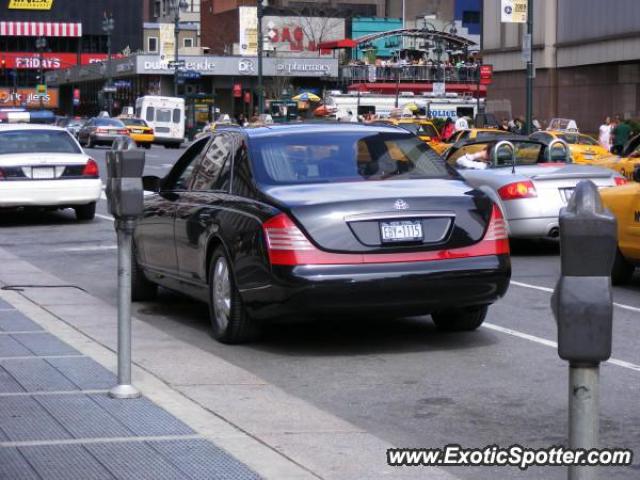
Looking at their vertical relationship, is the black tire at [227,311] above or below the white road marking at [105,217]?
above

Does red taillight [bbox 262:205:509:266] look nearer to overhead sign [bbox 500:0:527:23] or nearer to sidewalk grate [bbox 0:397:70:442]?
sidewalk grate [bbox 0:397:70:442]

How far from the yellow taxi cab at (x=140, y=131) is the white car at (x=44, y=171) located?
132ft

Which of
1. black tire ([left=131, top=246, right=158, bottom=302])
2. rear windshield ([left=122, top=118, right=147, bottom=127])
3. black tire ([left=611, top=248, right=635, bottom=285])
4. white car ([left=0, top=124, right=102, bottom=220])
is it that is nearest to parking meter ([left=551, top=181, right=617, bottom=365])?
black tire ([left=131, top=246, right=158, bottom=302])

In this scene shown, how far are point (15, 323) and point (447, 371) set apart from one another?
3545 mm

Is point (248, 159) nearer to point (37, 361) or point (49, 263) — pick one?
point (37, 361)

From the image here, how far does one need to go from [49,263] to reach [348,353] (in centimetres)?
696

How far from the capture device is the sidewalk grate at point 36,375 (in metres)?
7.81

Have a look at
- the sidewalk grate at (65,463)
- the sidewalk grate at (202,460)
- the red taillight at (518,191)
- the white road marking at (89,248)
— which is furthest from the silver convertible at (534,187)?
the sidewalk grate at (65,463)

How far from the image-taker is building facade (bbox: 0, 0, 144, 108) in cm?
13025

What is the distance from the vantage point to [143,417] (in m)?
7.05

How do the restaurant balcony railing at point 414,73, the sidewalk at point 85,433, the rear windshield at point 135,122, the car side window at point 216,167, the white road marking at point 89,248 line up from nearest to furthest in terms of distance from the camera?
the sidewalk at point 85,433
the car side window at point 216,167
the white road marking at point 89,248
the rear windshield at point 135,122
the restaurant balcony railing at point 414,73

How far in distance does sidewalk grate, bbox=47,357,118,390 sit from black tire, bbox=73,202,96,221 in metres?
12.3

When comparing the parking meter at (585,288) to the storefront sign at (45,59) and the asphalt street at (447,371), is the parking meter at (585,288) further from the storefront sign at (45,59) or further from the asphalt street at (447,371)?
the storefront sign at (45,59)

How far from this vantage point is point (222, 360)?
356 inches
